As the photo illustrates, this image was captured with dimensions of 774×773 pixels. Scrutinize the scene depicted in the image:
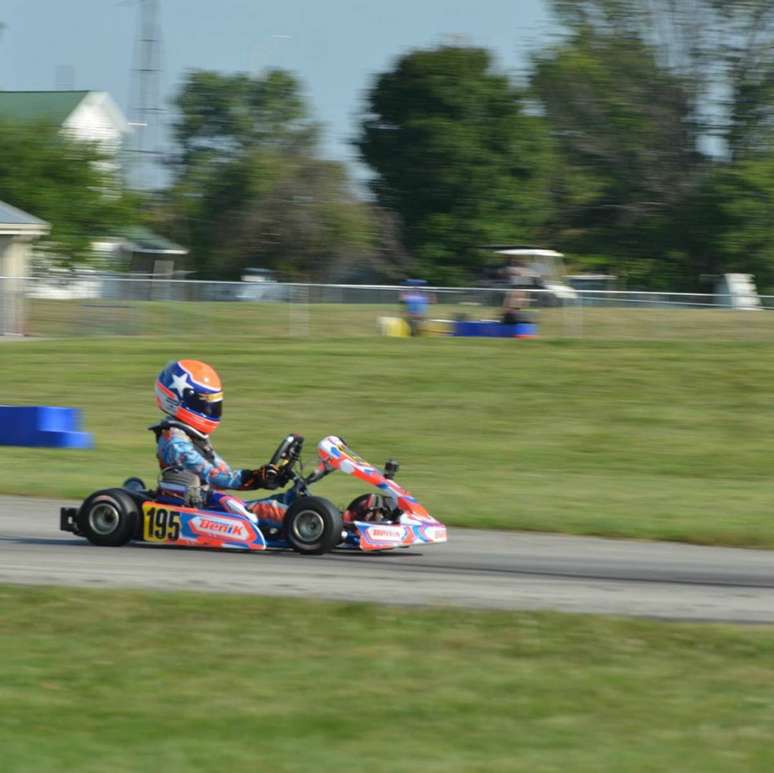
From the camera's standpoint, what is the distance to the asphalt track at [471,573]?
27.9ft

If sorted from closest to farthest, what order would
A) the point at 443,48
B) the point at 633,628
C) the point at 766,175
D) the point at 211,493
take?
the point at 633,628 < the point at 211,493 < the point at 766,175 < the point at 443,48

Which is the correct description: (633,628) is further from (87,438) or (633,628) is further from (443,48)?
(443,48)

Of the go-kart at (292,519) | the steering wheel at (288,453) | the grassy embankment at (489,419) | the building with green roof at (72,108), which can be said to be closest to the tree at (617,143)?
the building with green roof at (72,108)

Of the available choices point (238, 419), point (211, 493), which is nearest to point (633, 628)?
point (211, 493)

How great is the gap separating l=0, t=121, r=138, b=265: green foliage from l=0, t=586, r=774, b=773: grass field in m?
35.5

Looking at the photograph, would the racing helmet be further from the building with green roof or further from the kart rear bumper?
the building with green roof

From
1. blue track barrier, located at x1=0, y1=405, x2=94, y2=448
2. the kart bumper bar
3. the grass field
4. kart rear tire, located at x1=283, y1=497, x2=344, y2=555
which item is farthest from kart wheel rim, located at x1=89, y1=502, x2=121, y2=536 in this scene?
blue track barrier, located at x1=0, y1=405, x2=94, y2=448

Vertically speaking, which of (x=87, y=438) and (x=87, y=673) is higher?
(x=87, y=438)

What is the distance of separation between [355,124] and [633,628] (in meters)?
46.3

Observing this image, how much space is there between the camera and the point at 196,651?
7102 mm

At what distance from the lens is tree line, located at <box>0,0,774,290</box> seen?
49.9 metres

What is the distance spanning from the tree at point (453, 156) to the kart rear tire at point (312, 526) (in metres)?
39.8

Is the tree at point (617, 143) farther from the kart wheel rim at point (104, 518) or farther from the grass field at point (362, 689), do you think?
the grass field at point (362, 689)

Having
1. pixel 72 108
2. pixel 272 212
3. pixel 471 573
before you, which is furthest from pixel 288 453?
pixel 72 108
